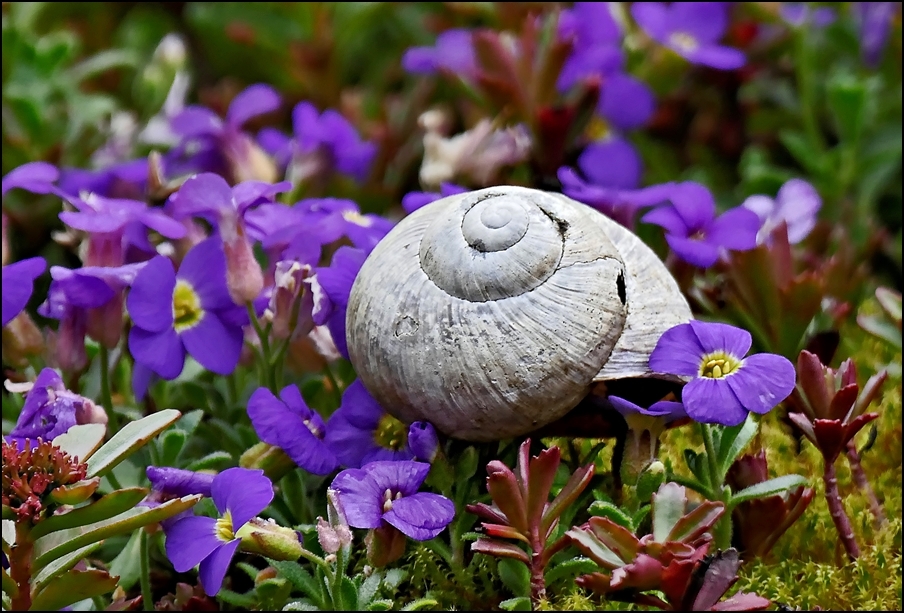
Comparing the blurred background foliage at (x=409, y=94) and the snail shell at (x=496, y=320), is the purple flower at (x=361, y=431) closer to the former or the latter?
the snail shell at (x=496, y=320)

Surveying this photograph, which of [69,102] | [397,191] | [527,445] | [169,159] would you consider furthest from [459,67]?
[527,445]

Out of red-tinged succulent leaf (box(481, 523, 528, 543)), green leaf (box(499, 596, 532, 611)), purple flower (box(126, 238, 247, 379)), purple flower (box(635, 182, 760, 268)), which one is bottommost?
green leaf (box(499, 596, 532, 611))

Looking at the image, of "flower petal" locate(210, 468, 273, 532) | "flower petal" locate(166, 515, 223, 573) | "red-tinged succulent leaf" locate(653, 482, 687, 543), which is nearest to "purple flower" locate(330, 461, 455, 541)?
"flower petal" locate(210, 468, 273, 532)

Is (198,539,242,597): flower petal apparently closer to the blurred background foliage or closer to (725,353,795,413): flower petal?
(725,353,795,413): flower petal

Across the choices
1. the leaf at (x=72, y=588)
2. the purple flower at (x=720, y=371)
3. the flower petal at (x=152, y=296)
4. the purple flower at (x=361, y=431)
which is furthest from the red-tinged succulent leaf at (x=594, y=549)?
the flower petal at (x=152, y=296)

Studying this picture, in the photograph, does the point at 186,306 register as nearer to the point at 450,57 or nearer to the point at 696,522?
the point at 696,522

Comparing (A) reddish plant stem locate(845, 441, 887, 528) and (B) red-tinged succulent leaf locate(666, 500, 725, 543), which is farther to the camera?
(A) reddish plant stem locate(845, 441, 887, 528)

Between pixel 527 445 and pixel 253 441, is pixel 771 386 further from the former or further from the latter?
pixel 253 441

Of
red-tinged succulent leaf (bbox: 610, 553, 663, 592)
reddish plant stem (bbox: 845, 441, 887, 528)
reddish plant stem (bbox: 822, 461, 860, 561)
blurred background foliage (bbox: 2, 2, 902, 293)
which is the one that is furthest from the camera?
blurred background foliage (bbox: 2, 2, 902, 293)
